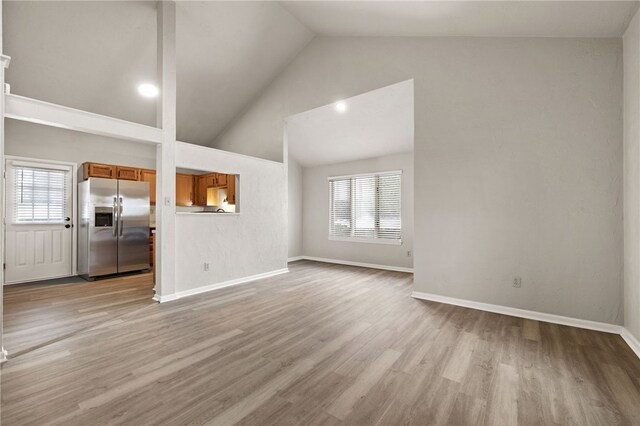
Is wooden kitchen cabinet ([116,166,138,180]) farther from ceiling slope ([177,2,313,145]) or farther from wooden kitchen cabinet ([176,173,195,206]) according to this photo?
ceiling slope ([177,2,313,145])

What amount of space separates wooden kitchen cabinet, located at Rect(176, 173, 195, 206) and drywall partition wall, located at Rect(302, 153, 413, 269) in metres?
2.83

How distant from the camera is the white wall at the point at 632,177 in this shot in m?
2.49

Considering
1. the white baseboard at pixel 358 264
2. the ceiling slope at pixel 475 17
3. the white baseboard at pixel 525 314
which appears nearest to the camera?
the ceiling slope at pixel 475 17

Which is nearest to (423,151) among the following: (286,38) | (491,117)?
(491,117)

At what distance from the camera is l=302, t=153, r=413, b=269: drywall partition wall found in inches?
235

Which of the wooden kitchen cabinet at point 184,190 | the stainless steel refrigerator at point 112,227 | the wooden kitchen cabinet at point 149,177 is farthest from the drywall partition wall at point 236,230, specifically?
the wooden kitchen cabinet at point 184,190

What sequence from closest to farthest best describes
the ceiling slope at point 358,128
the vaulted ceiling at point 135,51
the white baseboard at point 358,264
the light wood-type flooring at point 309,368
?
the light wood-type flooring at point 309,368, the vaulted ceiling at point 135,51, the ceiling slope at point 358,128, the white baseboard at point 358,264

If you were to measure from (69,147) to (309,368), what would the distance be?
614 cm

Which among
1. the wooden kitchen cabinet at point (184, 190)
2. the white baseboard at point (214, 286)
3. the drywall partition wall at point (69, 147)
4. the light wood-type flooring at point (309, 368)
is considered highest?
the drywall partition wall at point (69, 147)

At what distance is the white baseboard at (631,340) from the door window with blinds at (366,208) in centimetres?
354

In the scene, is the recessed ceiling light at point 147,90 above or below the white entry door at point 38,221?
above

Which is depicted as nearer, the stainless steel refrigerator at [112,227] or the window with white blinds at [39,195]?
the window with white blinds at [39,195]

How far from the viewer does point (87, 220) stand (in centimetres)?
508

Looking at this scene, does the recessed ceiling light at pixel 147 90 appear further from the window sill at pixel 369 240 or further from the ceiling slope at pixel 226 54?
the window sill at pixel 369 240
